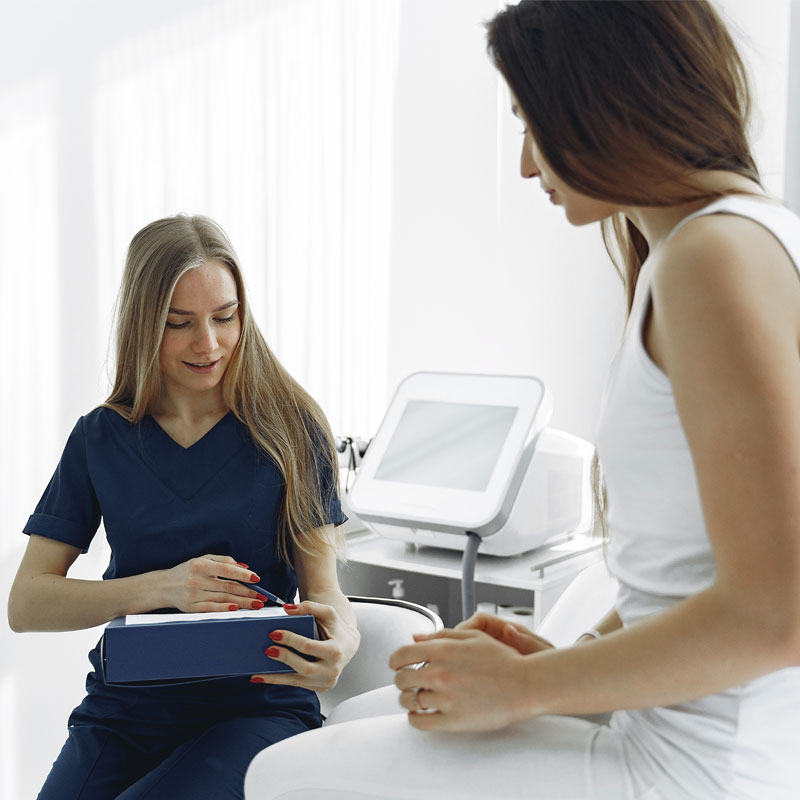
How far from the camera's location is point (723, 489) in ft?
2.04

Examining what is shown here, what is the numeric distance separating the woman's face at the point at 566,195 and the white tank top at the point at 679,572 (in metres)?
0.08

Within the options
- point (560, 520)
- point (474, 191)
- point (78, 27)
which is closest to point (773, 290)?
point (560, 520)

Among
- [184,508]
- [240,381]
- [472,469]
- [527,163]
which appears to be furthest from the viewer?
[472,469]

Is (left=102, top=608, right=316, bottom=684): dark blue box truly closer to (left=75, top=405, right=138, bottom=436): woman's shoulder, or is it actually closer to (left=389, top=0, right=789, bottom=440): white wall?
(left=75, top=405, right=138, bottom=436): woman's shoulder

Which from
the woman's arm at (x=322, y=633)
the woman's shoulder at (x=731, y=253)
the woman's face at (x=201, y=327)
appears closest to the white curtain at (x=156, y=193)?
the woman's face at (x=201, y=327)

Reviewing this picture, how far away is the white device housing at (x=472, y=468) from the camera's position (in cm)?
201

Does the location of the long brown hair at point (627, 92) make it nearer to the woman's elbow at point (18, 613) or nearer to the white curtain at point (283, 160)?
the woman's elbow at point (18, 613)

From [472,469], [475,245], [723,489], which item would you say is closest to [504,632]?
[723,489]

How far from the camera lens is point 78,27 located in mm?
2059

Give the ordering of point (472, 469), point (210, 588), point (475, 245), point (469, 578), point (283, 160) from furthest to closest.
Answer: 1. point (475, 245)
2. point (283, 160)
3. point (472, 469)
4. point (469, 578)
5. point (210, 588)

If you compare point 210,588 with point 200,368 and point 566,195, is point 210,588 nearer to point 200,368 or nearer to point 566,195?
point 200,368

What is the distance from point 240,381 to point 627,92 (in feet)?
3.14

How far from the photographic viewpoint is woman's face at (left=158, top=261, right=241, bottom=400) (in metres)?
1.46

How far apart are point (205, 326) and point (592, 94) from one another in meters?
0.90
